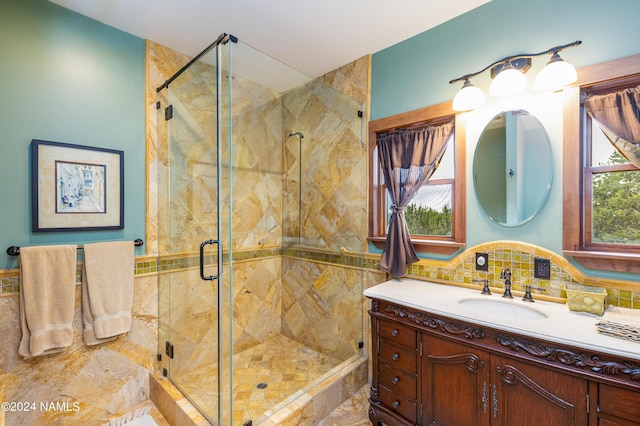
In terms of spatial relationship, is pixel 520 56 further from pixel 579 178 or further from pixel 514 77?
pixel 579 178

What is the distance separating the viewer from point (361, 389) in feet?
7.34

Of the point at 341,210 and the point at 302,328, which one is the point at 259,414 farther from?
the point at 341,210

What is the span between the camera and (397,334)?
170 cm

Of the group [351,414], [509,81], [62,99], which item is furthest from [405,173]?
[62,99]

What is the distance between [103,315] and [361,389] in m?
1.96

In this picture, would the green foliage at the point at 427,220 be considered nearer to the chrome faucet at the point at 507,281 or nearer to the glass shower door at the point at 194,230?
the chrome faucet at the point at 507,281

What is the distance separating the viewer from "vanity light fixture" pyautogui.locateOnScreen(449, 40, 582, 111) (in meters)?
1.50

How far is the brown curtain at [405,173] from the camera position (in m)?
2.04

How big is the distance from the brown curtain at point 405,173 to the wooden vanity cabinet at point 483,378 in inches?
15.9

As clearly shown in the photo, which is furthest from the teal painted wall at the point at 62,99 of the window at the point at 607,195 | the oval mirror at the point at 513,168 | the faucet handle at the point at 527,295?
the window at the point at 607,195

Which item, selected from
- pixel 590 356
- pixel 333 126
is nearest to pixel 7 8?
pixel 333 126

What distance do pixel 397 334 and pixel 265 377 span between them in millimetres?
1253

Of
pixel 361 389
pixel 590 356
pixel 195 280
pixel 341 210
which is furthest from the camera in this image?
pixel 341 210

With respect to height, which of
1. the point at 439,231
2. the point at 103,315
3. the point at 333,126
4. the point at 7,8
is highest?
the point at 7,8
